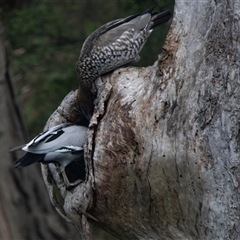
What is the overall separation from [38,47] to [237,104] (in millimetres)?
4139

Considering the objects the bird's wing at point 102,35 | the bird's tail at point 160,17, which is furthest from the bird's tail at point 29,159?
the bird's tail at point 160,17

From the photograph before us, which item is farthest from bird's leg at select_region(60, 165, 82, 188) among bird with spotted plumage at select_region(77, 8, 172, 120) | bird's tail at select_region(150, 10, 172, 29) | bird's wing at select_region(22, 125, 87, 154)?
bird's tail at select_region(150, 10, 172, 29)

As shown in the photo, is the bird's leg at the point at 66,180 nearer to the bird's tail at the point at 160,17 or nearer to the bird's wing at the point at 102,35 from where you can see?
the bird's wing at the point at 102,35

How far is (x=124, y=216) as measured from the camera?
14.6ft

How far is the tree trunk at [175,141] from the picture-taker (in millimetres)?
3877

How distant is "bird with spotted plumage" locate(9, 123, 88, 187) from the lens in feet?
14.6

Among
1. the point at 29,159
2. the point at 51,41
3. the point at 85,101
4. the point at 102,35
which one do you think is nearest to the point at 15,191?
the point at 51,41

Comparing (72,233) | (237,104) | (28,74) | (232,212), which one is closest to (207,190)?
(232,212)

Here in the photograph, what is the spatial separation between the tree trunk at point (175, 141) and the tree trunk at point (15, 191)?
2350 mm

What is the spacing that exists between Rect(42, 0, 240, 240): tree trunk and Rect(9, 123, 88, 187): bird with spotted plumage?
0.19m

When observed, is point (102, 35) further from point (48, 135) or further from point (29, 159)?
point (29, 159)

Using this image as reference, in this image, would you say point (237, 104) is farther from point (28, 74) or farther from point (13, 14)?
point (28, 74)

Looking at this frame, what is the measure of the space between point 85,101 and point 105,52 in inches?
13.9

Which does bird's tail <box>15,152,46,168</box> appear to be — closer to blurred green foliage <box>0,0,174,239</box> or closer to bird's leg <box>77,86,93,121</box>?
bird's leg <box>77,86,93,121</box>
